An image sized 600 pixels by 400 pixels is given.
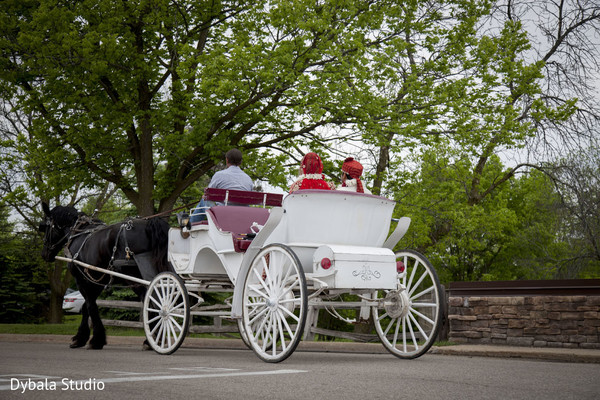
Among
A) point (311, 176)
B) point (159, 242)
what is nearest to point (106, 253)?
point (159, 242)

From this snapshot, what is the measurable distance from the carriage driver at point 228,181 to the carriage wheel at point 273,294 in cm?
161

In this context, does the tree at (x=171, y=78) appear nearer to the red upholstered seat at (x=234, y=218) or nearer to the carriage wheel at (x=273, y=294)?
the red upholstered seat at (x=234, y=218)

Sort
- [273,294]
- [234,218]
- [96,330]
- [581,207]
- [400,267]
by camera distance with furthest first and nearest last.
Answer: [581,207]
[96,330]
[234,218]
[400,267]
[273,294]

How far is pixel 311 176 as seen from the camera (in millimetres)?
8742

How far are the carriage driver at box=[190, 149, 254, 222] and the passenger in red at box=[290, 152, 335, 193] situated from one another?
49.9 inches

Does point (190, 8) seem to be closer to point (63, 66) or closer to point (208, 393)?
point (63, 66)

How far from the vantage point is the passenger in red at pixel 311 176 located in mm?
8695

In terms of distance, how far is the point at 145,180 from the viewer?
19219mm

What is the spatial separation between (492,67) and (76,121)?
488 inches

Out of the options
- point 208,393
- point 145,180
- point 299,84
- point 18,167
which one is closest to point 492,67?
point 299,84

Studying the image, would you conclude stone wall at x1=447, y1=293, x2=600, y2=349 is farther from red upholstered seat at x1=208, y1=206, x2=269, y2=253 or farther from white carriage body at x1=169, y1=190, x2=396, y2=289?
red upholstered seat at x1=208, y1=206, x2=269, y2=253

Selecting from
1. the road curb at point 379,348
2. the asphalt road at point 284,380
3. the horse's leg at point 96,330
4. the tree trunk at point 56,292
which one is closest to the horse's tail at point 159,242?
the horse's leg at point 96,330

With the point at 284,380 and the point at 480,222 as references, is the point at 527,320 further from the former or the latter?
the point at 480,222

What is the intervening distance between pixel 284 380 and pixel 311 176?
3.33 m
